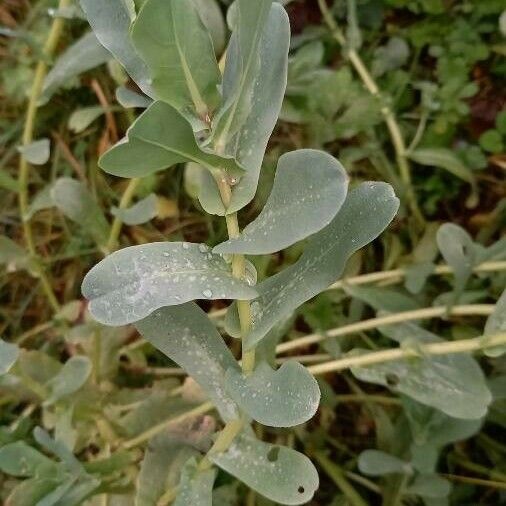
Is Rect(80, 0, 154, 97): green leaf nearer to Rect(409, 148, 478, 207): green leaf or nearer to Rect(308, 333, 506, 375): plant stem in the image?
Rect(308, 333, 506, 375): plant stem

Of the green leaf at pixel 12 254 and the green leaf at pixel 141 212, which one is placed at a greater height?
the green leaf at pixel 141 212

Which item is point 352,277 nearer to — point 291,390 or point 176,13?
point 291,390

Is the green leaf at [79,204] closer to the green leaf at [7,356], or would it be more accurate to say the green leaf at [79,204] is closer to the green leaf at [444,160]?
the green leaf at [7,356]

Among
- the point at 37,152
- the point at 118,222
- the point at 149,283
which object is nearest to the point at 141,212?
the point at 118,222

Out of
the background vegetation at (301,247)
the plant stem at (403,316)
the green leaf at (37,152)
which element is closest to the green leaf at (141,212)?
the background vegetation at (301,247)

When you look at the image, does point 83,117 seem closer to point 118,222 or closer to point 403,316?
point 118,222

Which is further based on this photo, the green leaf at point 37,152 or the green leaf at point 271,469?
the green leaf at point 37,152

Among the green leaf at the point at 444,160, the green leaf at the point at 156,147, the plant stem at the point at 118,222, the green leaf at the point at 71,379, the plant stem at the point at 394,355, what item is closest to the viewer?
the green leaf at the point at 156,147

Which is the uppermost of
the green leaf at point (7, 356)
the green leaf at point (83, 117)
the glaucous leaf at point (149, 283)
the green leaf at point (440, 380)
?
the glaucous leaf at point (149, 283)
